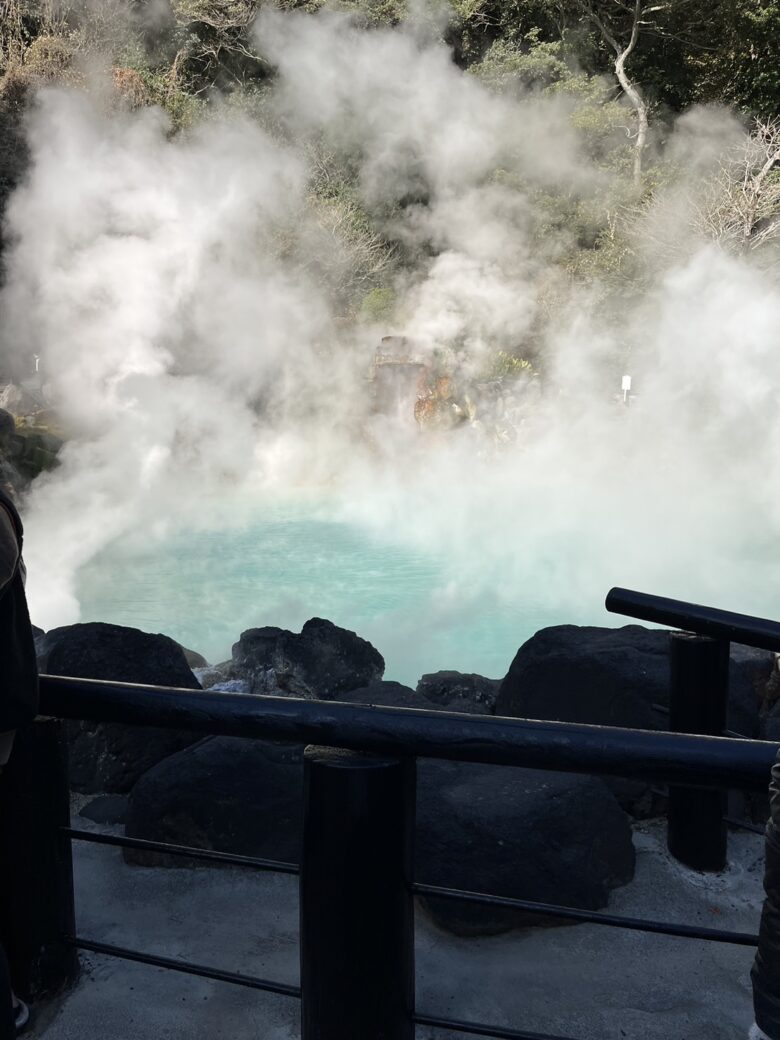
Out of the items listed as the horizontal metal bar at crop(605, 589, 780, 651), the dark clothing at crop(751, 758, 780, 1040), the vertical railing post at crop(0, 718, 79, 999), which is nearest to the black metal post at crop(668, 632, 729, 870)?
the horizontal metal bar at crop(605, 589, 780, 651)

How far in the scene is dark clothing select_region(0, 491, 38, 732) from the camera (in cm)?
126

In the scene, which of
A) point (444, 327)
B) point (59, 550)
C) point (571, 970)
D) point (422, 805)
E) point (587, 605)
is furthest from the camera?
point (444, 327)

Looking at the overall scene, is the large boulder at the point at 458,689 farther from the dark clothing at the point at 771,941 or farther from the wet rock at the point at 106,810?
the dark clothing at the point at 771,941

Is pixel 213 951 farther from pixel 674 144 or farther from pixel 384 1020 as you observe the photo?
pixel 674 144

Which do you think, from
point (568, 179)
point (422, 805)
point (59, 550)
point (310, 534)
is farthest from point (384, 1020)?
point (568, 179)

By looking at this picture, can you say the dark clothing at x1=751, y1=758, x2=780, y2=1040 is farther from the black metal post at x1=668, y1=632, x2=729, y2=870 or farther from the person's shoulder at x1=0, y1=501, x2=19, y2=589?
the black metal post at x1=668, y1=632, x2=729, y2=870

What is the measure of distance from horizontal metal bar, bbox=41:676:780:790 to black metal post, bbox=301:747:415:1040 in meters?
0.04

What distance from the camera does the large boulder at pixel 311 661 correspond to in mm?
4008

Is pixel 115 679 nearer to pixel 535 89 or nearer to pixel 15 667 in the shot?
pixel 15 667

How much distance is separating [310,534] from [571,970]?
28.7 ft

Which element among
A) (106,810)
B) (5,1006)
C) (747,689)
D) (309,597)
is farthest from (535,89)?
(5,1006)

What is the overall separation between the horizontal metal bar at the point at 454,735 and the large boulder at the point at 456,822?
2.04ft

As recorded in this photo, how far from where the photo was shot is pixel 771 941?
34.4 inches

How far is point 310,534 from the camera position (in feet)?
33.8
